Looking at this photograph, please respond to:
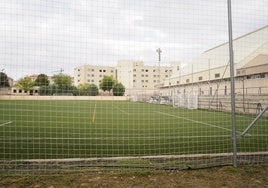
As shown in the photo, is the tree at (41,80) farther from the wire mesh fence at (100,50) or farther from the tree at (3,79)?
the tree at (3,79)

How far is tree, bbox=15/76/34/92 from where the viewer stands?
15.1 feet

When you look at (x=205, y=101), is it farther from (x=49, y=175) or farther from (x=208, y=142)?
(x=49, y=175)

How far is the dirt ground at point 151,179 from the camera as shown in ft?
10.3

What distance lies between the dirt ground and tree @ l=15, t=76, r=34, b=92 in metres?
2.01

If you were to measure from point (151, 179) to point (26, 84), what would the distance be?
11.2 ft

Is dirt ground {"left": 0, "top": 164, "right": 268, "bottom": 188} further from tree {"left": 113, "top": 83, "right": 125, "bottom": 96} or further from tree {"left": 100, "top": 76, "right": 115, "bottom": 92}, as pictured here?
tree {"left": 100, "top": 76, "right": 115, "bottom": 92}

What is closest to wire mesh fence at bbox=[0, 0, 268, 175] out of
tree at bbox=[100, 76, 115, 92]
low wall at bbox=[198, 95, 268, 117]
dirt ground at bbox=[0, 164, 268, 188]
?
tree at bbox=[100, 76, 115, 92]

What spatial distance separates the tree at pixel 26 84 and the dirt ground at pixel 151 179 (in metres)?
2.01

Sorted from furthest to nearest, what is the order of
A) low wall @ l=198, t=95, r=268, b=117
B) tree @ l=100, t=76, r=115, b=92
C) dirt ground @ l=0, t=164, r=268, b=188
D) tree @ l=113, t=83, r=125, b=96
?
low wall @ l=198, t=95, r=268, b=117
tree @ l=100, t=76, r=115, b=92
tree @ l=113, t=83, r=125, b=96
dirt ground @ l=0, t=164, r=268, b=188

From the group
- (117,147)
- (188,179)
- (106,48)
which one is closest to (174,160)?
(188,179)

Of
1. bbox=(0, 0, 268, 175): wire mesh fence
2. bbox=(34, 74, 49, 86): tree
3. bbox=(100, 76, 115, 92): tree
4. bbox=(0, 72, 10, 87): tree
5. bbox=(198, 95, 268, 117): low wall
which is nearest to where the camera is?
bbox=(0, 0, 268, 175): wire mesh fence

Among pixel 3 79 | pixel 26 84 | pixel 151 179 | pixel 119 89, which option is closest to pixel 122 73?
pixel 119 89

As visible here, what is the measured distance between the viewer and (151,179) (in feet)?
11.0

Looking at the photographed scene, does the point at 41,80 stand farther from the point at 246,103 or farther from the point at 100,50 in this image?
the point at 246,103
